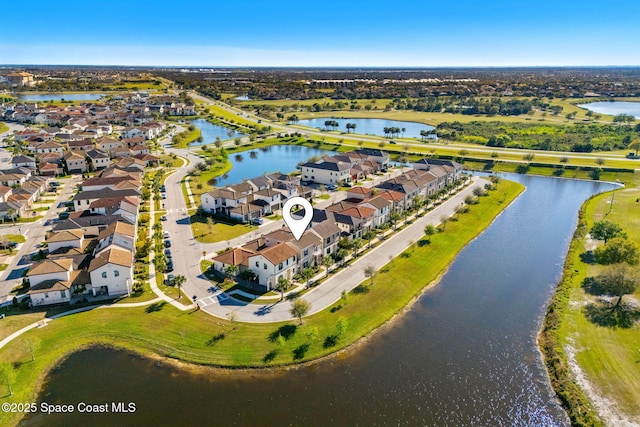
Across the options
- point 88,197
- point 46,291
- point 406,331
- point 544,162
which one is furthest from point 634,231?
point 88,197

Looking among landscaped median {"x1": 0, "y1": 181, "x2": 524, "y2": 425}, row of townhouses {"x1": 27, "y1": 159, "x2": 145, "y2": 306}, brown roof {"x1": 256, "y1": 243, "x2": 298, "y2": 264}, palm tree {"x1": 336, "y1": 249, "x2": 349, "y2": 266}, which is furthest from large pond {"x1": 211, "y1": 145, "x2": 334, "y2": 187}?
landscaped median {"x1": 0, "y1": 181, "x2": 524, "y2": 425}

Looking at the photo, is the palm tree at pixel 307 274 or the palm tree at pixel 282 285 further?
the palm tree at pixel 307 274

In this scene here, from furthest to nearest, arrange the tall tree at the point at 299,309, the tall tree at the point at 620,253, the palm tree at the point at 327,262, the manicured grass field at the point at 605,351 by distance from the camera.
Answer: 1. the palm tree at the point at 327,262
2. the tall tree at the point at 620,253
3. the tall tree at the point at 299,309
4. the manicured grass field at the point at 605,351

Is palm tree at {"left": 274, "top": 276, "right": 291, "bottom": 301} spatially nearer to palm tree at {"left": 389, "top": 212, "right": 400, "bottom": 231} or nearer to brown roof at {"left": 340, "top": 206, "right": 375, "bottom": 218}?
brown roof at {"left": 340, "top": 206, "right": 375, "bottom": 218}

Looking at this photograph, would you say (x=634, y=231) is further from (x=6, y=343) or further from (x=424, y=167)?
(x=6, y=343)

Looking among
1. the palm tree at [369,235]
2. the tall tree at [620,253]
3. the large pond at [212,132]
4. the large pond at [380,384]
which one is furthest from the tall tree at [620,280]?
the large pond at [212,132]

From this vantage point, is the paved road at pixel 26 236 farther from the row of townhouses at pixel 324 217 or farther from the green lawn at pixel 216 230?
the row of townhouses at pixel 324 217
